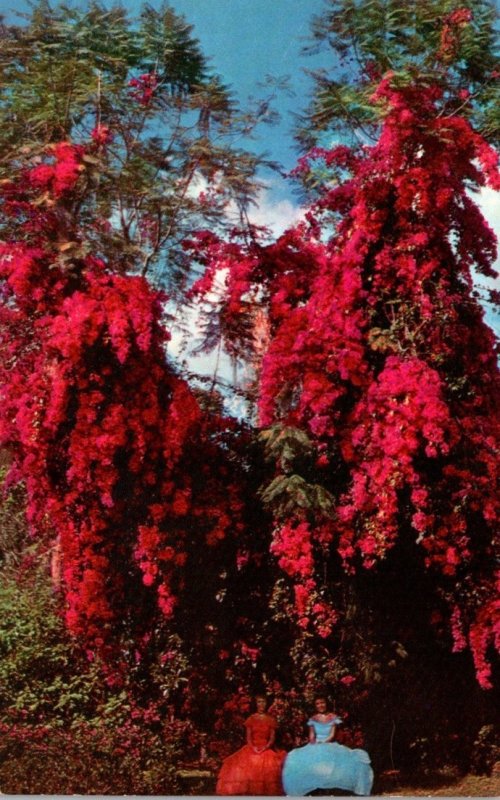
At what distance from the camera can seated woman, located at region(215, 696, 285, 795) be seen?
18.8ft

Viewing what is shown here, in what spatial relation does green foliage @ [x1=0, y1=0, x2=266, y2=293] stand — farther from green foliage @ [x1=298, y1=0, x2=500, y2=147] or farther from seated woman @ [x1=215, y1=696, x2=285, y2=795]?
seated woman @ [x1=215, y1=696, x2=285, y2=795]

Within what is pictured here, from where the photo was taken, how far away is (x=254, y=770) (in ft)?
19.0

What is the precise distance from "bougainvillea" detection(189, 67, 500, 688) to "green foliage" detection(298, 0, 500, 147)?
224 mm

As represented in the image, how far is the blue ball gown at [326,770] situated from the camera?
18.6 feet

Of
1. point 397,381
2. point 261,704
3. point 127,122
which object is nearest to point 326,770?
point 261,704

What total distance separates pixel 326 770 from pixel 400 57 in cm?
470

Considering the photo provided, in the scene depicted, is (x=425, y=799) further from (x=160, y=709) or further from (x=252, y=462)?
(x=252, y=462)

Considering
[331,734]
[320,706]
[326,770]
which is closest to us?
[326,770]

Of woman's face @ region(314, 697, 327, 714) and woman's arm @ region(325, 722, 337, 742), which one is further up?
woman's face @ region(314, 697, 327, 714)

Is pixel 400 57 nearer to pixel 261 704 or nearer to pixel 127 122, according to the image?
pixel 127 122

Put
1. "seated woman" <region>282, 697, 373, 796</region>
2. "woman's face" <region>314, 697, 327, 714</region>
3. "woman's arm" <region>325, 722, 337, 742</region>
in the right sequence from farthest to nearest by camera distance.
A: "woman's face" <region>314, 697, 327, 714</region> → "woman's arm" <region>325, 722, 337, 742</region> → "seated woman" <region>282, 697, 373, 796</region>

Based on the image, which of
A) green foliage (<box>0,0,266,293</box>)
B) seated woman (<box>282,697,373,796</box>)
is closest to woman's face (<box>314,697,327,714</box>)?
seated woman (<box>282,697,373,796</box>)

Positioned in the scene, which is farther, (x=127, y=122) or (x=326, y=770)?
(x=127, y=122)

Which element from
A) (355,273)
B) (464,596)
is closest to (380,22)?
(355,273)
